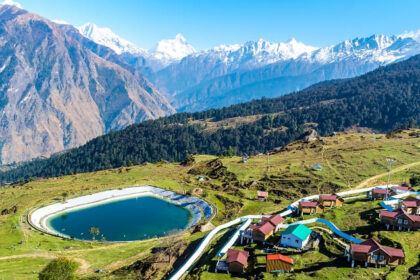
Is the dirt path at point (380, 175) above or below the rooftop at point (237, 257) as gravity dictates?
below

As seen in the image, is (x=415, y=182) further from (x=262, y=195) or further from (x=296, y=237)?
(x=296, y=237)

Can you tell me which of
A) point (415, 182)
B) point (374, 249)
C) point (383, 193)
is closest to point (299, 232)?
point (374, 249)

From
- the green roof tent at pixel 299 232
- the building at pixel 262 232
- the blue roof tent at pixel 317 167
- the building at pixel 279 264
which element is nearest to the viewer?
the building at pixel 279 264

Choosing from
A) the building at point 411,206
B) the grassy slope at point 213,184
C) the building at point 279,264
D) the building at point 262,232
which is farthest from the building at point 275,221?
the building at point 411,206

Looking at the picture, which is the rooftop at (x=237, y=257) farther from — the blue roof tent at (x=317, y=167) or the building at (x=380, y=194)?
the blue roof tent at (x=317, y=167)

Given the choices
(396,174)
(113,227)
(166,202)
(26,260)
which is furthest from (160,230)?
(396,174)
